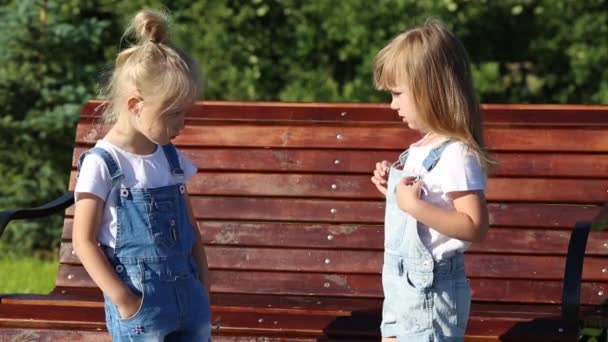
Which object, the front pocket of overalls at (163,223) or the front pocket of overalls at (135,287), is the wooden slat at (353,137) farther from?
the front pocket of overalls at (135,287)

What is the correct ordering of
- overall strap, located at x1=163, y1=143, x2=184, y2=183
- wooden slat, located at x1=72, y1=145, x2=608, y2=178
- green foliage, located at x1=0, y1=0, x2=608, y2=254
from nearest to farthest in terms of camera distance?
overall strap, located at x1=163, y1=143, x2=184, y2=183, wooden slat, located at x1=72, y1=145, x2=608, y2=178, green foliage, located at x1=0, y1=0, x2=608, y2=254

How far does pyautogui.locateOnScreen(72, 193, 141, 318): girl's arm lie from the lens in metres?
3.48

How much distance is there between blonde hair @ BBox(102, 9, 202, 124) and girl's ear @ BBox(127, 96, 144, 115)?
0.6 inches

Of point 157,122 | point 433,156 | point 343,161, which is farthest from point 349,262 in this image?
point 157,122

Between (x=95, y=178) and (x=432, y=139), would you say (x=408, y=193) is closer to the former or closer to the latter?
(x=432, y=139)

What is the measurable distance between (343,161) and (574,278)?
1234 millimetres

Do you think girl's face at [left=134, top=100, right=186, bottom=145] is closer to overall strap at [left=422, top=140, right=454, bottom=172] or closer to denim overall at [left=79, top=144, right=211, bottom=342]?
denim overall at [left=79, top=144, right=211, bottom=342]

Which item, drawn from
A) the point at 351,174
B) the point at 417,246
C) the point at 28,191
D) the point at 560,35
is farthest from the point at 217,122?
the point at 560,35

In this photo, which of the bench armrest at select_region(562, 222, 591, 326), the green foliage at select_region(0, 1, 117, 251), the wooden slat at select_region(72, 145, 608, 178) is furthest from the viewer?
the green foliage at select_region(0, 1, 117, 251)

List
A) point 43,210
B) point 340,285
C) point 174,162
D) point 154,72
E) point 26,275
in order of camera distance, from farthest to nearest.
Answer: point 26,275 < point 340,285 < point 43,210 < point 174,162 < point 154,72

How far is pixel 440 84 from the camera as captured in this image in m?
3.53

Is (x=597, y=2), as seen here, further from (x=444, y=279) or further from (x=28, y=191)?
(x=444, y=279)

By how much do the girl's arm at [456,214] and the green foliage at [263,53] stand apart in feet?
14.3

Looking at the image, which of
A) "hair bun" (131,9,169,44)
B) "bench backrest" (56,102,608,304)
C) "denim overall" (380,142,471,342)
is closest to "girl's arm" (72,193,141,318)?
"hair bun" (131,9,169,44)
